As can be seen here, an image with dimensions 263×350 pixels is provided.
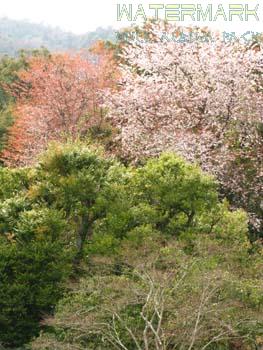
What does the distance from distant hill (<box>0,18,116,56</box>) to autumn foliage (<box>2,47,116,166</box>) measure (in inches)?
3358

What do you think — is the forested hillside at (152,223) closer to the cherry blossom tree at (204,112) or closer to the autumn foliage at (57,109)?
the cherry blossom tree at (204,112)

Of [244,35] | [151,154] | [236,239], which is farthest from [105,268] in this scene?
[244,35]

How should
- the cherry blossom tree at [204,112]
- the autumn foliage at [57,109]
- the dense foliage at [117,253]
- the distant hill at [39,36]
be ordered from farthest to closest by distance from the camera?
the distant hill at [39,36]
the autumn foliage at [57,109]
the cherry blossom tree at [204,112]
the dense foliage at [117,253]

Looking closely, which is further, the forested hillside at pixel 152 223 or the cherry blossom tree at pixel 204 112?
the cherry blossom tree at pixel 204 112

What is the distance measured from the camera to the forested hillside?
1081 cm

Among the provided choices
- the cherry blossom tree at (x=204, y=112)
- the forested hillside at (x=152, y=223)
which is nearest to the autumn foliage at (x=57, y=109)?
the forested hillside at (x=152, y=223)

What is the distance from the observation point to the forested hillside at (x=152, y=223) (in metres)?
10.8

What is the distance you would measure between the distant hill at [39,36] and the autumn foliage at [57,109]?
85.3 metres

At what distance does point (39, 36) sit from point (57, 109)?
12706 cm

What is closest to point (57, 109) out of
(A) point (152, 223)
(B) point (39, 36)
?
(A) point (152, 223)

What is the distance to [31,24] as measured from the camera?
15688cm

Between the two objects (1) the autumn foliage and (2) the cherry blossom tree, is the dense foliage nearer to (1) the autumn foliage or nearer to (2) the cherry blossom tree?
(2) the cherry blossom tree

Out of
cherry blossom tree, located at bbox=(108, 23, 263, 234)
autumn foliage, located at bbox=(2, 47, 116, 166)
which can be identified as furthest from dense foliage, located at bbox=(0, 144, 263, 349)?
autumn foliage, located at bbox=(2, 47, 116, 166)

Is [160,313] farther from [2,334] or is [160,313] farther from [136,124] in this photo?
[136,124]
